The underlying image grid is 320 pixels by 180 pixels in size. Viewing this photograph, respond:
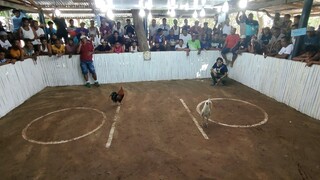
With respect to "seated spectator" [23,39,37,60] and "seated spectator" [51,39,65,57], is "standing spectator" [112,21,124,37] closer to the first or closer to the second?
"seated spectator" [51,39,65,57]

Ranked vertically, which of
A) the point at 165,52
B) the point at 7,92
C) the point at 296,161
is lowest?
the point at 296,161

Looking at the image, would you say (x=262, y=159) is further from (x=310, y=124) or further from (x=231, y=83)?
(x=231, y=83)

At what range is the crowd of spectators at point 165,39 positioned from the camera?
332 inches

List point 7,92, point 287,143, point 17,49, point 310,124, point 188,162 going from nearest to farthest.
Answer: point 188,162 < point 287,143 < point 310,124 < point 7,92 < point 17,49

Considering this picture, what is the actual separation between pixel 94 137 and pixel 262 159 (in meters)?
4.02

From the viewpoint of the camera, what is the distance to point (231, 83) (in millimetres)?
10539

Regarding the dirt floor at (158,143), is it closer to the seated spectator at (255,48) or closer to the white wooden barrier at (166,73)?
the white wooden barrier at (166,73)

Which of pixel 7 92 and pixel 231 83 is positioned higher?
pixel 7 92

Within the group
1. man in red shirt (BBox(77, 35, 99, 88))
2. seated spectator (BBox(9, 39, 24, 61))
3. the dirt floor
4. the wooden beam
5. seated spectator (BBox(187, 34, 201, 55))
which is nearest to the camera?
the dirt floor

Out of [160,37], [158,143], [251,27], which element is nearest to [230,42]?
[251,27]

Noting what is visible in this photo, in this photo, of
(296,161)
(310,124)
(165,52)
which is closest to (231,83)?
(165,52)

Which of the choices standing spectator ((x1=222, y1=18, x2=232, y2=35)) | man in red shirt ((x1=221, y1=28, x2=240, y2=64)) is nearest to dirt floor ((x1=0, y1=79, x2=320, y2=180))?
man in red shirt ((x1=221, y1=28, x2=240, y2=64))

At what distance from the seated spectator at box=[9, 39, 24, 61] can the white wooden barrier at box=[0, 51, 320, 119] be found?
A: 0.29 metres

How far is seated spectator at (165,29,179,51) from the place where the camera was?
1180cm
